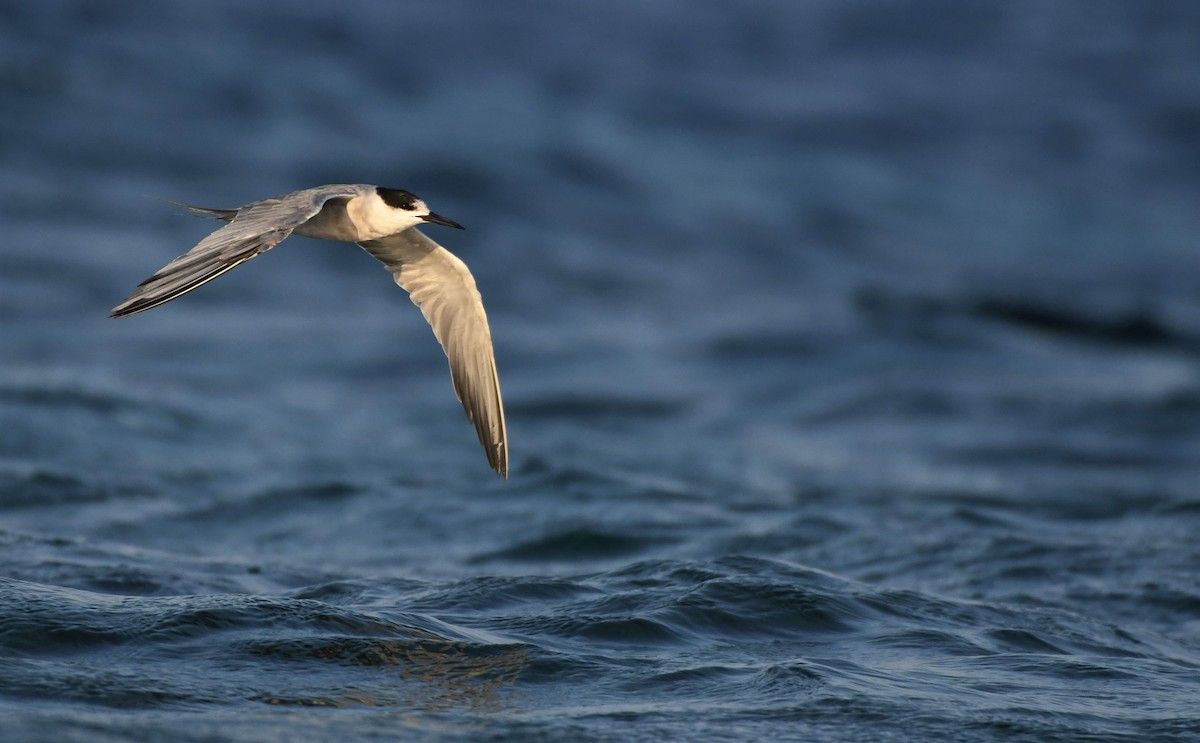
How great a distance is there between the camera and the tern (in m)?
6.29

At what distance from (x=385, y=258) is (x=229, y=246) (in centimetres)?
233

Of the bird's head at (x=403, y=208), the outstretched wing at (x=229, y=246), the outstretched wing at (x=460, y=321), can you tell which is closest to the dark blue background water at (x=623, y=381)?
the outstretched wing at (x=460, y=321)

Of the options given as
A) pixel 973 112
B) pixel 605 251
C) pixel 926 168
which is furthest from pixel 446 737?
pixel 973 112

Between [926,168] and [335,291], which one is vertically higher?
[926,168]

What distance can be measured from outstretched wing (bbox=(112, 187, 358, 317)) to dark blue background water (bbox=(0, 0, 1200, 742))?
1683 millimetres

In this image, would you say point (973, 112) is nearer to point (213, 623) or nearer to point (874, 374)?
point (874, 374)

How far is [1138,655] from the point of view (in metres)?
8.10

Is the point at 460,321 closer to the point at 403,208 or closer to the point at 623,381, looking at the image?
the point at 403,208

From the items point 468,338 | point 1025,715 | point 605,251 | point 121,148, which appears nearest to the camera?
point 1025,715

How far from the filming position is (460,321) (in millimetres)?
8836

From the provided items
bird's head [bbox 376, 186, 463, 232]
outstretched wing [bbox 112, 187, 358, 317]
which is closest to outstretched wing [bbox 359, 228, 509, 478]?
bird's head [bbox 376, 186, 463, 232]

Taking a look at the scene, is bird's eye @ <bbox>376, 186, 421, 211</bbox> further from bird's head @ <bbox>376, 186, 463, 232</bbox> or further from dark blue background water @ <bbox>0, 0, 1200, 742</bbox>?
dark blue background water @ <bbox>0, 0, 1200, 742</bbox>

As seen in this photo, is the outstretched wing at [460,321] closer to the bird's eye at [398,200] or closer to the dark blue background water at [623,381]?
the bird's eye at [398,200]

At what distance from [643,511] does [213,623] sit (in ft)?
18.3
